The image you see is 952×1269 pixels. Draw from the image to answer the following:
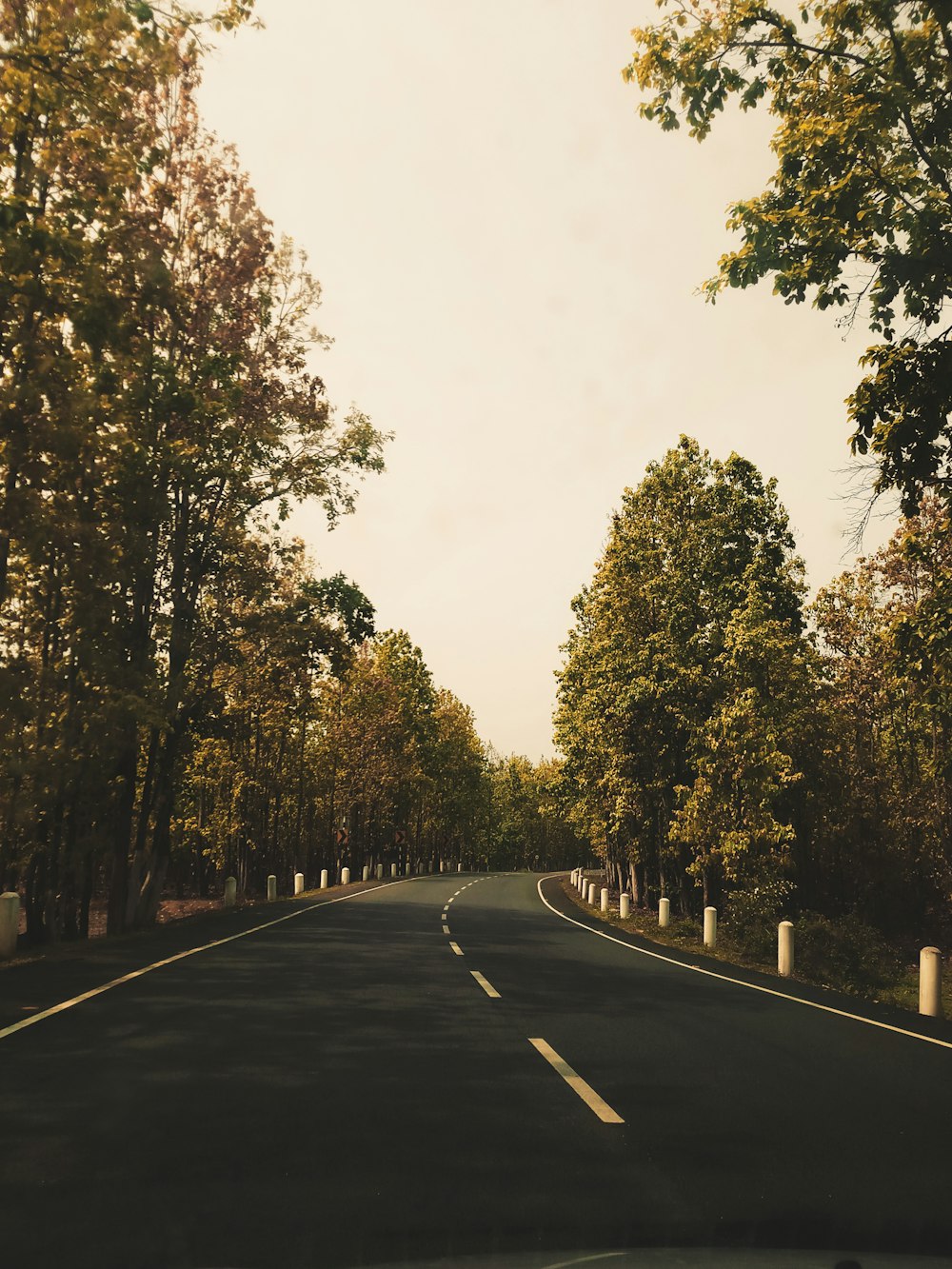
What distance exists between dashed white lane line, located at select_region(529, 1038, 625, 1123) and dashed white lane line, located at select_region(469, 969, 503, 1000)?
256 centimetres

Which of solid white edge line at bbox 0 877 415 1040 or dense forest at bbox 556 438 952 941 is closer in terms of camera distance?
solid white edge line at bbox 0 877 415 1040

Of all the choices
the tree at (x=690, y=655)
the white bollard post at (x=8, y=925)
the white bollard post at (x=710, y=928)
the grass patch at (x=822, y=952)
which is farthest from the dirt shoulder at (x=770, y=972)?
the white bollard post at (x=8, y=925)

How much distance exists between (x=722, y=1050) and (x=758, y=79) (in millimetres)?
10951

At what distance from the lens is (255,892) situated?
55.5 metres

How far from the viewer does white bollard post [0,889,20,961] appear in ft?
46.6

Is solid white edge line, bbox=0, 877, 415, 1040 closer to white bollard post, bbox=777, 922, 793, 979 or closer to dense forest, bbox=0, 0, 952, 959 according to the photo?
dense forest, bbox=0, 0, 952, 959

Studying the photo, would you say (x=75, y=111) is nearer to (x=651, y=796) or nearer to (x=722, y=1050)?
(x=722, y=1050)

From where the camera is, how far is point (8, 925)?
14.2 metres

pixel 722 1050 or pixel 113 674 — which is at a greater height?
pixel 113 674

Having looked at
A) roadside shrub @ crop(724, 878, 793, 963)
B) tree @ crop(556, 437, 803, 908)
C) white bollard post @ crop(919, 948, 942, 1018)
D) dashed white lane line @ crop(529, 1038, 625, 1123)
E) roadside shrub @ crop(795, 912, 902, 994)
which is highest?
tree @ crop(556, 437, 803, 908)

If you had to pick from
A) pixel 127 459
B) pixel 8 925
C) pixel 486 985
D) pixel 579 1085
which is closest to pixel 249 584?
pixel 127 459

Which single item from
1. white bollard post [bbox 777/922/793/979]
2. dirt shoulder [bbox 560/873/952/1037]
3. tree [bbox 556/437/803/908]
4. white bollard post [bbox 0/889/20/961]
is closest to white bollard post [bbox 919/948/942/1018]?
dirt shoulder [bbox 560/873/952/1037]

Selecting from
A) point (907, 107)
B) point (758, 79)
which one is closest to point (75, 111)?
point (758, 79)

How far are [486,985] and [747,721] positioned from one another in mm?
16710
